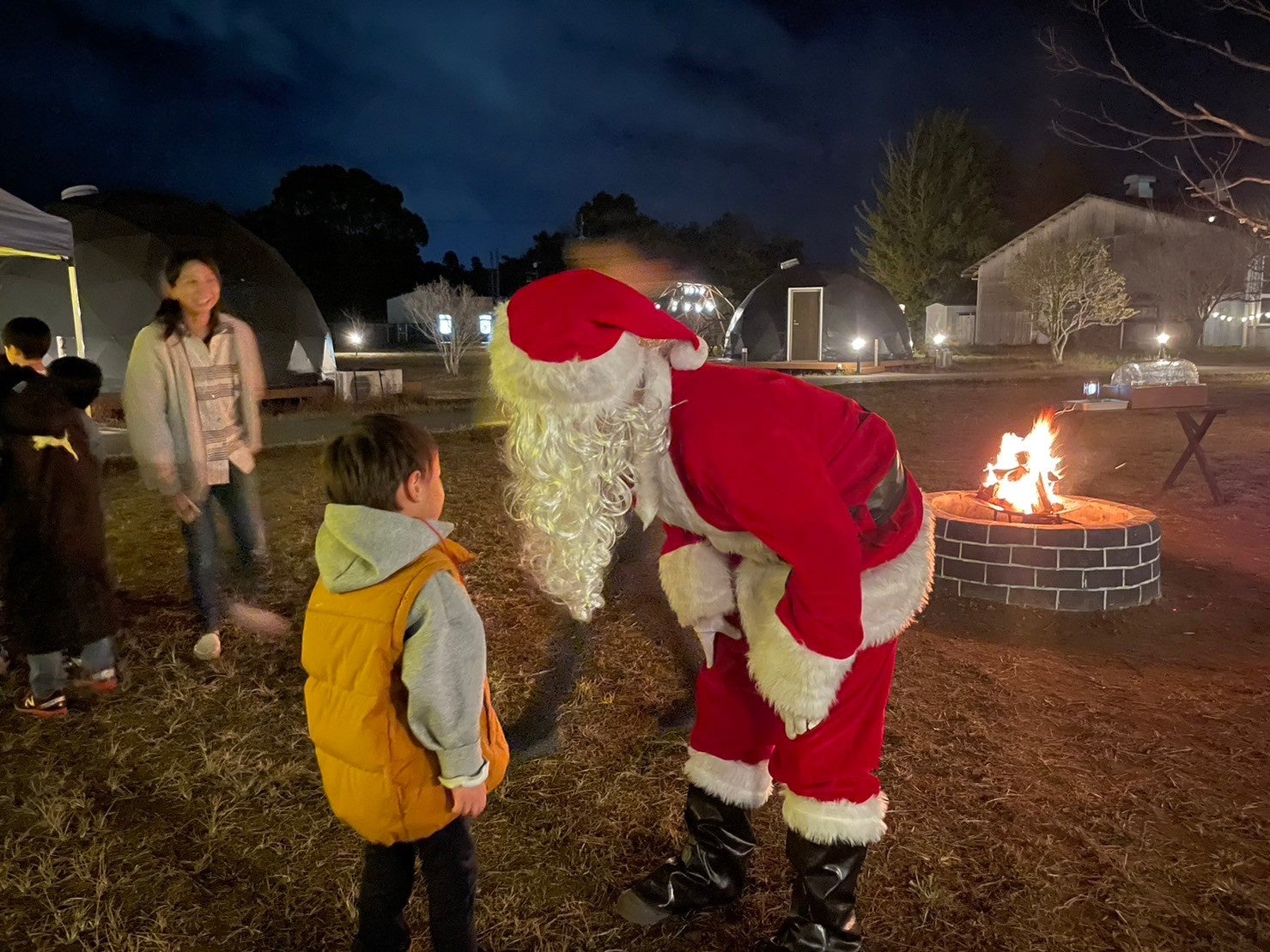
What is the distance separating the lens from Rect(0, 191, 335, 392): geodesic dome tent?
529 inches

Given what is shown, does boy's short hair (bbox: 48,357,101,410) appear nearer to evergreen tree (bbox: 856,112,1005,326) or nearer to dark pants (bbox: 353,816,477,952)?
dark pants (bbox: 353,816,477,952)

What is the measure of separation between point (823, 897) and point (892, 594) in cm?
81

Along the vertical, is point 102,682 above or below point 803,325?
below

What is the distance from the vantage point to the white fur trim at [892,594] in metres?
2.10

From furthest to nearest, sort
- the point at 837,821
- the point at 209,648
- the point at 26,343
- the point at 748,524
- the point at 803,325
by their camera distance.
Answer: the point at 803,325
the point at 209,648
the point at 26,343
the point at 837,821
the point at 748,524

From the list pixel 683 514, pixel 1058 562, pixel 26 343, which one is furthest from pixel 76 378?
pixel 1058 562

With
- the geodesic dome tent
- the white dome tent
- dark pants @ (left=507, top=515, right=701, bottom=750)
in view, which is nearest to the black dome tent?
the white dome tent

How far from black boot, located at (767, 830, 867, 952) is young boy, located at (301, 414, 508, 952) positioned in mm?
869

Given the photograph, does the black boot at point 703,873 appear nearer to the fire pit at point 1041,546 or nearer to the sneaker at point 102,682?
the sneaker at point 102,682

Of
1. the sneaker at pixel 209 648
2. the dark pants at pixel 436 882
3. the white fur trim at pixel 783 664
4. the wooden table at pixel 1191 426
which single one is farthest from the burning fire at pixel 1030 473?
the sneaker at pixel 209 648

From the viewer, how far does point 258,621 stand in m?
4.72

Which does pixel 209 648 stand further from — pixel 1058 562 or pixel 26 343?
pixel 1058 562

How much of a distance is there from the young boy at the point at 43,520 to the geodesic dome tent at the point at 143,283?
34.1 ft

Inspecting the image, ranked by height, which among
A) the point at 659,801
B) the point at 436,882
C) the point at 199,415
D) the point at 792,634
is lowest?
the point at 659,801
